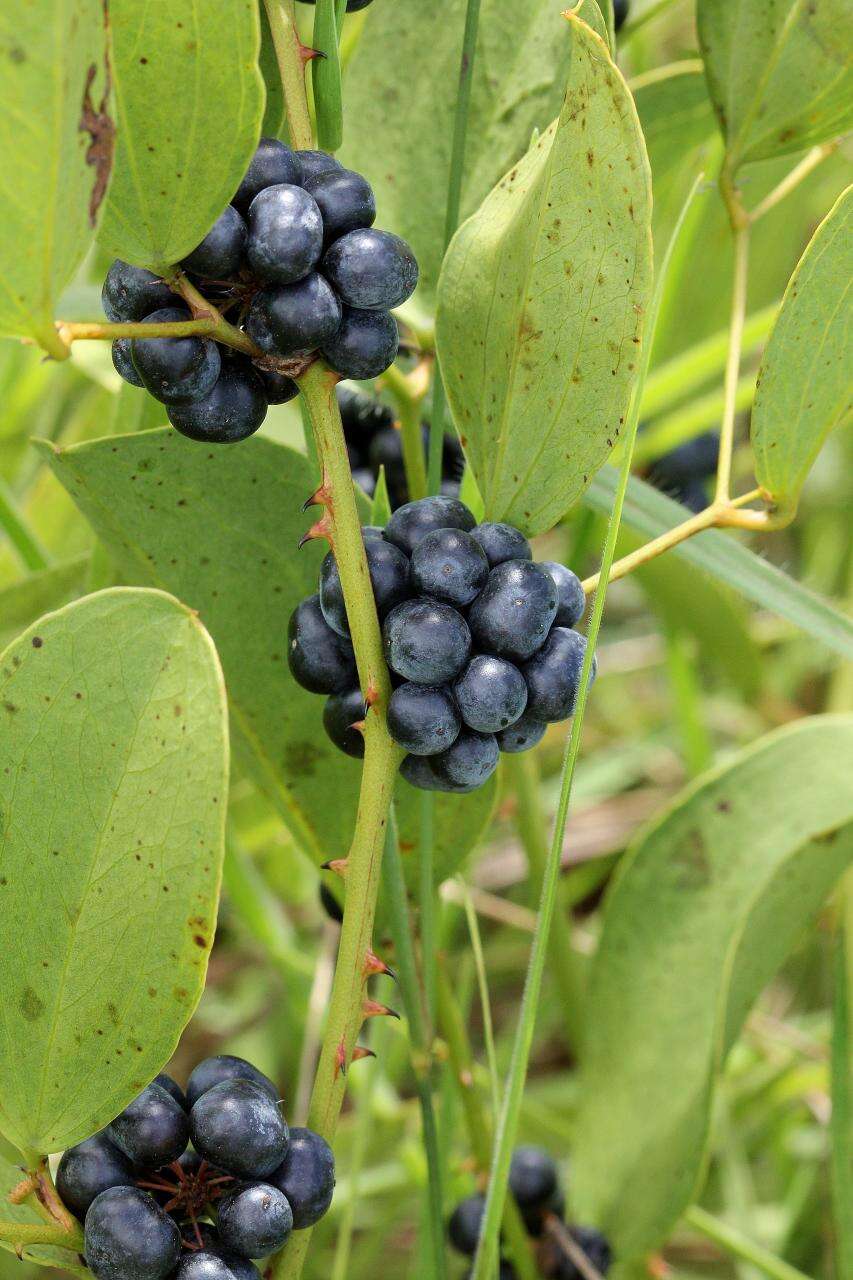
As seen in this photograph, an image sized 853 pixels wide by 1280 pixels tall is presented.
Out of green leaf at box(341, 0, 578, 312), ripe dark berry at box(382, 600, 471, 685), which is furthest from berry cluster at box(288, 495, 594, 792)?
green leaf at box(341, 0, 578, 312)

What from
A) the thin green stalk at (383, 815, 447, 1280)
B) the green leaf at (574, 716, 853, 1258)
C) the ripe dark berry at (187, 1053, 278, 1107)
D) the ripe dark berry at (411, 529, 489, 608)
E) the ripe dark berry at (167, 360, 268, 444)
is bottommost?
the green leaf at (574, 716, 853, 1258)

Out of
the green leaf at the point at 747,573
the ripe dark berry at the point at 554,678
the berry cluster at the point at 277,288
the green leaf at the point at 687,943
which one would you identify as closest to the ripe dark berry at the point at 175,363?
the berry cluster at the point at 277,288

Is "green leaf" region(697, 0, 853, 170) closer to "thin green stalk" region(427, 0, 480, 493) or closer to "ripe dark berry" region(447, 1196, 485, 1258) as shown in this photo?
"thin green stalk" region(427, 0, 480, 493)

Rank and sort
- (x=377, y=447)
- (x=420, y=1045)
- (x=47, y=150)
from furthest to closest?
(x=377, y=447) → (x=420, y=1045) → (x=47, y=150)

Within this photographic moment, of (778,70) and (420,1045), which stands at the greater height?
(778,70)

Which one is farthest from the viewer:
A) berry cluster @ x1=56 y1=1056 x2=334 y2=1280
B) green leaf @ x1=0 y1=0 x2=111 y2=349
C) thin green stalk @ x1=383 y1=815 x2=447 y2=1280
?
thin green stalk @ x1=383 y1=815 x2=447 y2=1280

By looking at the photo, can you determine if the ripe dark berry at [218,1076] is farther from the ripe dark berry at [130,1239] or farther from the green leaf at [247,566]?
the green leaf at [247,566]

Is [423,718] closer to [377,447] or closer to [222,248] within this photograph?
[222,248]

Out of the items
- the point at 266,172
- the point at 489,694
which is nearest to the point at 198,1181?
the point at 489,694
